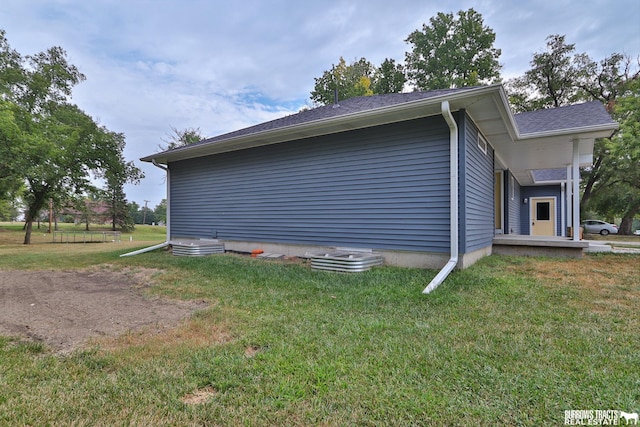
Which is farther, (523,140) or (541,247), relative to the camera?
(541,247)

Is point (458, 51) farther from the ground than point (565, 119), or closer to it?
farther from the ground

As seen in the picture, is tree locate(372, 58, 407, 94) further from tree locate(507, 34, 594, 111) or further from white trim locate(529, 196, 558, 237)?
white trim locate(529, 196, 558, 237)

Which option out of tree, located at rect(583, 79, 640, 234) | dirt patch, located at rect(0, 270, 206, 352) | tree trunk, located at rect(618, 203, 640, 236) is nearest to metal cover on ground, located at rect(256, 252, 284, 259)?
dirt patch, located at rect(0, 270, 206, 352)

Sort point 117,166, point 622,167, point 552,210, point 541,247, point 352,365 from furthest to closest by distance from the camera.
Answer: point 117,166, point 622,167, point 552,210, point 541,247, point 352,365

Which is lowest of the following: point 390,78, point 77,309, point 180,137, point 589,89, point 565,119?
point 77,309

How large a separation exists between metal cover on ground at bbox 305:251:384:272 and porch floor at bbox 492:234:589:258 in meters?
3.81

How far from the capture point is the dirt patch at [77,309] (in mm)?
2787

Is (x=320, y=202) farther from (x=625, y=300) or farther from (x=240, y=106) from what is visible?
(x=240, y=106)

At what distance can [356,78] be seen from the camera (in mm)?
22219


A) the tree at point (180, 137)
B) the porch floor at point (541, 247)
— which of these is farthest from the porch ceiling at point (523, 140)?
the tree at point (180, 137)

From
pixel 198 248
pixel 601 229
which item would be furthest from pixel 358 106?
pixel 601 229

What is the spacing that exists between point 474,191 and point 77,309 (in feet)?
21.0

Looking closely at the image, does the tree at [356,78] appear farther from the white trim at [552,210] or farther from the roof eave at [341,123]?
the roof eave at [341,123]

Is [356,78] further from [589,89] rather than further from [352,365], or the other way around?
[352,365]
